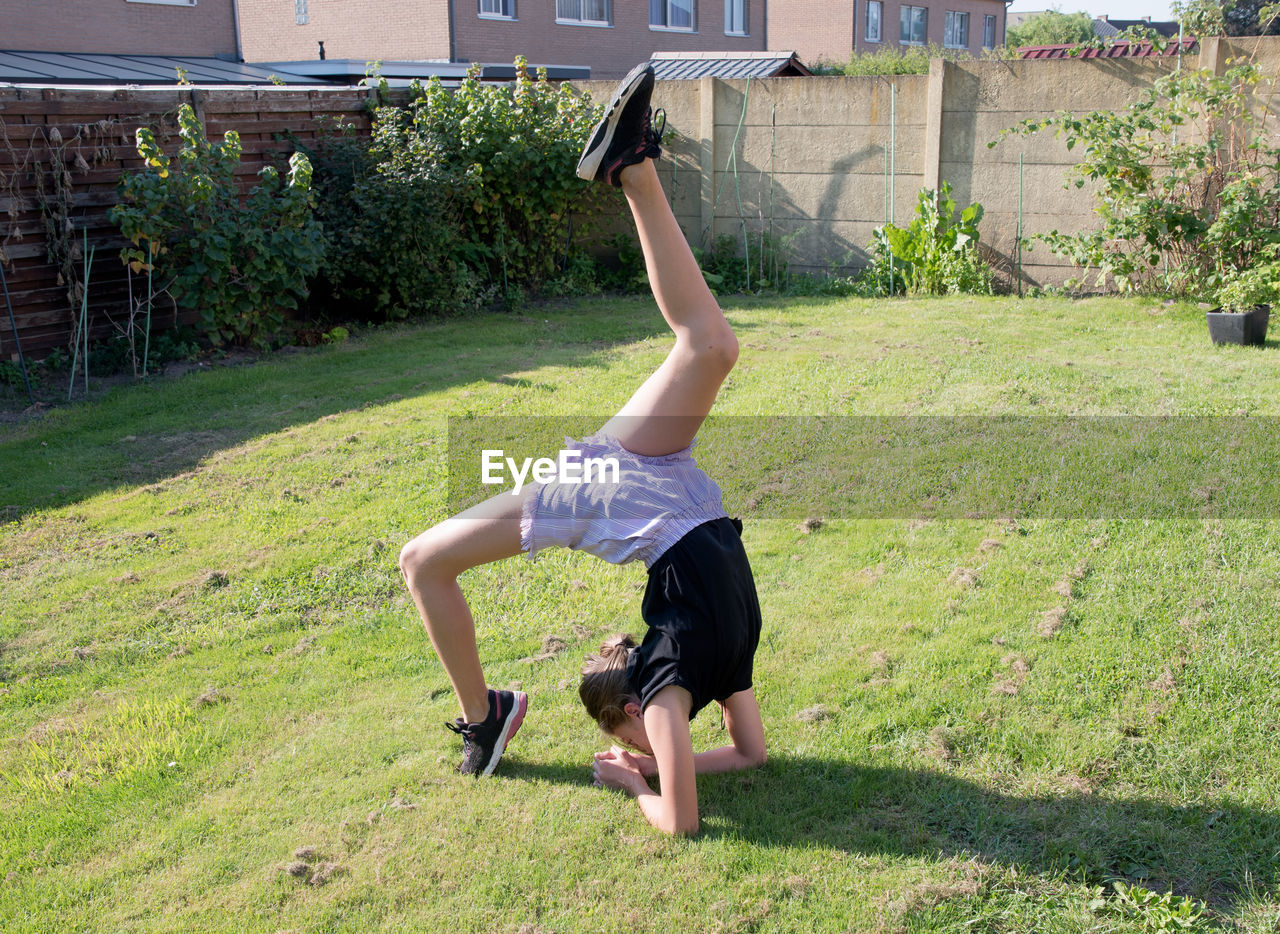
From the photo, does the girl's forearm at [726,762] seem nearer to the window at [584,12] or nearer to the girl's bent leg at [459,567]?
the girl's bent leg at [459,567]

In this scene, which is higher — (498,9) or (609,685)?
(498,9)

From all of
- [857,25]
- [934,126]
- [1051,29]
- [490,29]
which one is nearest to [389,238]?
[934,126]

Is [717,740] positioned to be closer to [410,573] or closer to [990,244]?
[410,573]

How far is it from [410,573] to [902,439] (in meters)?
3.41

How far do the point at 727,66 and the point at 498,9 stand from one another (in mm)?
7784

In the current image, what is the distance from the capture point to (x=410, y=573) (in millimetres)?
2793

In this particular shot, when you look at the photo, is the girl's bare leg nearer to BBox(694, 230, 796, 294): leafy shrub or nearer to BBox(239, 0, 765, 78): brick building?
BBox(694, 230, 796, 294): leafy shrub

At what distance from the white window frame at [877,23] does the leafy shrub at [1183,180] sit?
27.5 meters

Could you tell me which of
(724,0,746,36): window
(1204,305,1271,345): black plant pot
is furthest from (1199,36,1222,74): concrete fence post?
(724,0,746,36): window

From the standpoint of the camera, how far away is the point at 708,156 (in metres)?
10.9

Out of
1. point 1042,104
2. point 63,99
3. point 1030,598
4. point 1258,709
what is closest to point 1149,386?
point 1030,598

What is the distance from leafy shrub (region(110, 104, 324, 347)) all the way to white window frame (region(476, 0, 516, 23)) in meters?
14.2

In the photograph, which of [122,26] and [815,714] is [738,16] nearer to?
[122,26]

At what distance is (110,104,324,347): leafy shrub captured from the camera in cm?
744
